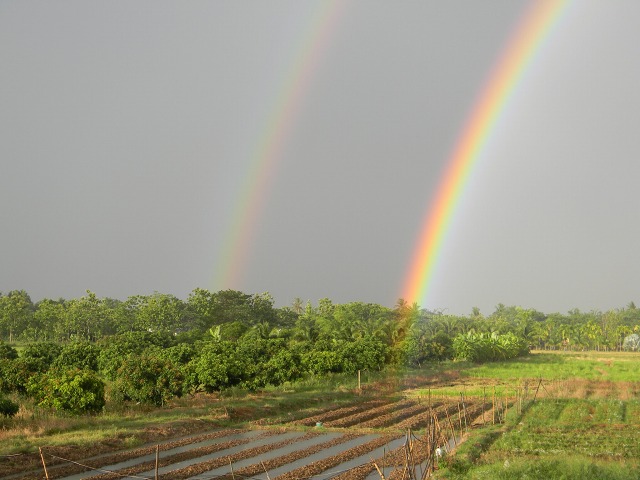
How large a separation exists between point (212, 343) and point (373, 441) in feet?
50.6

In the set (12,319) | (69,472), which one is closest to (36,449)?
(69,472)

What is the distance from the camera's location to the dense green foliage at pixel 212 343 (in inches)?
940

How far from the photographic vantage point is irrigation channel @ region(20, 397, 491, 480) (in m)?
14.6

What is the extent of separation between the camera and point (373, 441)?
1988cm

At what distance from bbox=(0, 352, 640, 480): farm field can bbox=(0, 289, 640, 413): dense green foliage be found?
2009 millimetres

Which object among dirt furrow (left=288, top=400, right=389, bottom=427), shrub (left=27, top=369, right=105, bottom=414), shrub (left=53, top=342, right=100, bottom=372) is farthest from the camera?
shrub (left=53, top=342, right=100, bottom=372)

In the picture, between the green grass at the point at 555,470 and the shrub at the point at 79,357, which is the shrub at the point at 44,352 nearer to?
the shrub at the point at 79,357

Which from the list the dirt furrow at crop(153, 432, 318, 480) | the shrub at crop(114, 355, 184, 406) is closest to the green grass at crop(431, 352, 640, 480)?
the dirt furrow at crop(153, 432, 318, 480)

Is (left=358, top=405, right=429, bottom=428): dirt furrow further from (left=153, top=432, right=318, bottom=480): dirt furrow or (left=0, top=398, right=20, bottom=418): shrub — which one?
(left=0, top=398, right=20, bottom=418): shrub

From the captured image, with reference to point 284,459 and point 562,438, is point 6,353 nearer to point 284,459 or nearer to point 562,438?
point 284,459

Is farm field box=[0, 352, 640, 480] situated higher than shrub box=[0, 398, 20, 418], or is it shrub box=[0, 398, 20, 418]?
shrub box=[0, 398, 20, 418]

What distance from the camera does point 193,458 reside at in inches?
665

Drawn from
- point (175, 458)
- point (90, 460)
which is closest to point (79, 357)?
A: point (90, 460)

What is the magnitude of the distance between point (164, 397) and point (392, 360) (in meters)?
29.4
